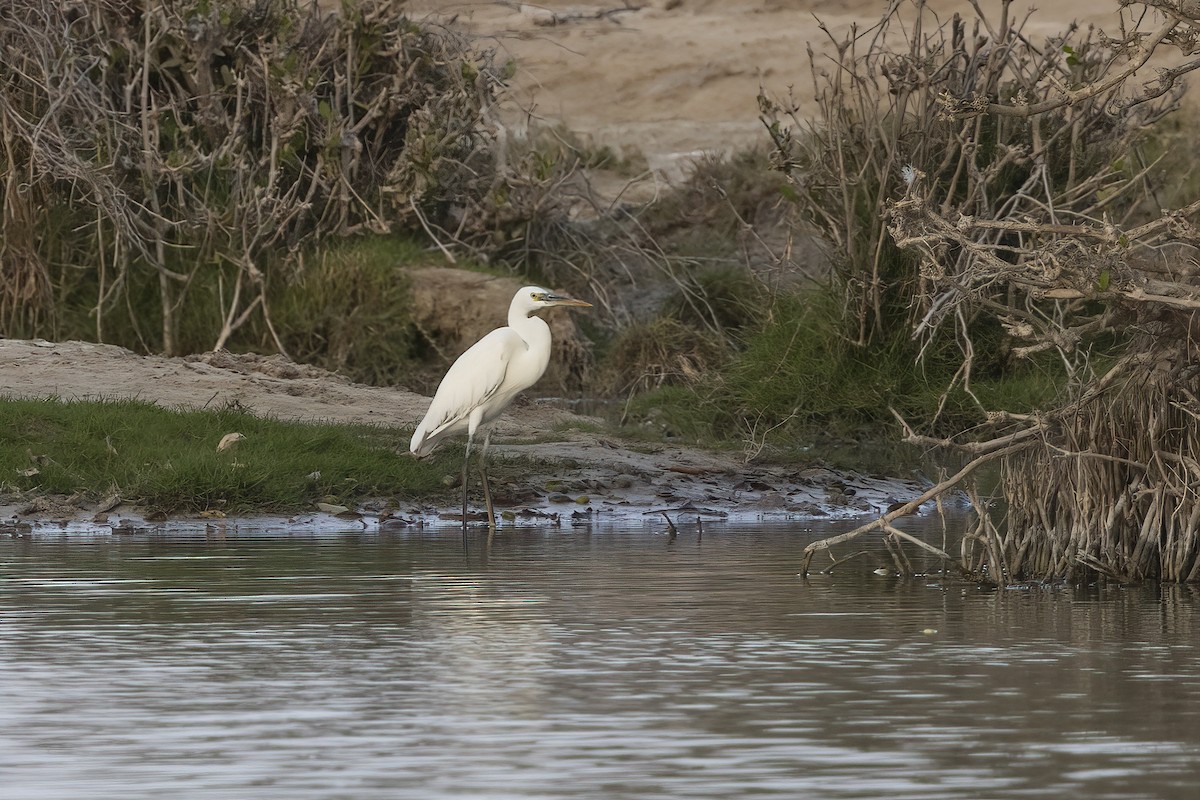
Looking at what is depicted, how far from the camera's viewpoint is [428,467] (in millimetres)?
12156

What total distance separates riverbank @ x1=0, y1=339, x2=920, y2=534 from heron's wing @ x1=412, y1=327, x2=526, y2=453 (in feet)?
1.38

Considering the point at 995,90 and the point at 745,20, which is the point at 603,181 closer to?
the point at 745,20

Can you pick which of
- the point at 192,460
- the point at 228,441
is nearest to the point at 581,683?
the point at 192,460

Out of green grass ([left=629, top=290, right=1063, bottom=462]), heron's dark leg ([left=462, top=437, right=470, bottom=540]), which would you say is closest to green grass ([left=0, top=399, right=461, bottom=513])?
heron's dark leg ([left=462, top=437, right=470, bottom=540])

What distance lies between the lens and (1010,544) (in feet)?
26.0

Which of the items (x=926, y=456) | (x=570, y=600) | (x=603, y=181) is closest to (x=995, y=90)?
(x=926, y=456)

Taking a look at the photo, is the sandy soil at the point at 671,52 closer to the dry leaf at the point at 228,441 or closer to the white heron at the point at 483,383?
the white heron at the point at 483,383

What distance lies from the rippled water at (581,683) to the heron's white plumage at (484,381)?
9.84ft

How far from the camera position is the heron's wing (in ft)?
37.8

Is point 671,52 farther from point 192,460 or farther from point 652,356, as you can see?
point 192,460

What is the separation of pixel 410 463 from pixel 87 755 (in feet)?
24.5

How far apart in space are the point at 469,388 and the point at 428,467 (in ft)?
2.82

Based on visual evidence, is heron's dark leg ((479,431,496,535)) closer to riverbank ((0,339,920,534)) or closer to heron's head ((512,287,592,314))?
riverbank ((0,339,920,534))

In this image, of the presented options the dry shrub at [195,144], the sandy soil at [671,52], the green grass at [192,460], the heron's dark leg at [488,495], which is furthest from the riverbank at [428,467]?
the sandy soil at [671,52]
